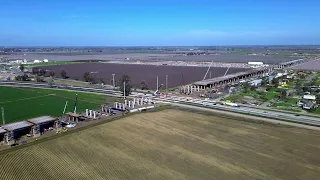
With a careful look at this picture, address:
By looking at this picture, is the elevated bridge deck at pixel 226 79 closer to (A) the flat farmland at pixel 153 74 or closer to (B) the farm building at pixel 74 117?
(A) the flat farmland at pixel 153 74

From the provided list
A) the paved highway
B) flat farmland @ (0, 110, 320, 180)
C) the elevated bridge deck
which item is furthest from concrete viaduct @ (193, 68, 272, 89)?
flat farmland @ (0, 110, 320, 180)

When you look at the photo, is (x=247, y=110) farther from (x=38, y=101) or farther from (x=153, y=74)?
(x=153, y=74)

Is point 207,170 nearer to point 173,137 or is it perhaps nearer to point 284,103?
point 173,137

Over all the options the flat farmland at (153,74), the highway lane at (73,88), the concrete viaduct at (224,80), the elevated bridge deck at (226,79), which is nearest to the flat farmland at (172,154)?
the highway lane at (73,88)

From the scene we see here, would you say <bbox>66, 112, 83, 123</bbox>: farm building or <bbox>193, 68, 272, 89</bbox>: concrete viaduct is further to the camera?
<bbox>193, 68, 272, 89</bbox>: concrete viaduct

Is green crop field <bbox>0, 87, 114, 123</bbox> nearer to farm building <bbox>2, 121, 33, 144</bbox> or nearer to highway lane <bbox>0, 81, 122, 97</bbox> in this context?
highway lane <bbox>0, 81, 122, 97</bbox>

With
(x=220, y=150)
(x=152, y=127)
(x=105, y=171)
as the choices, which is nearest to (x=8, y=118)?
(x=152, y=127)

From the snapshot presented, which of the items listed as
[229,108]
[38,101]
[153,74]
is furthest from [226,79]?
[38,101]
